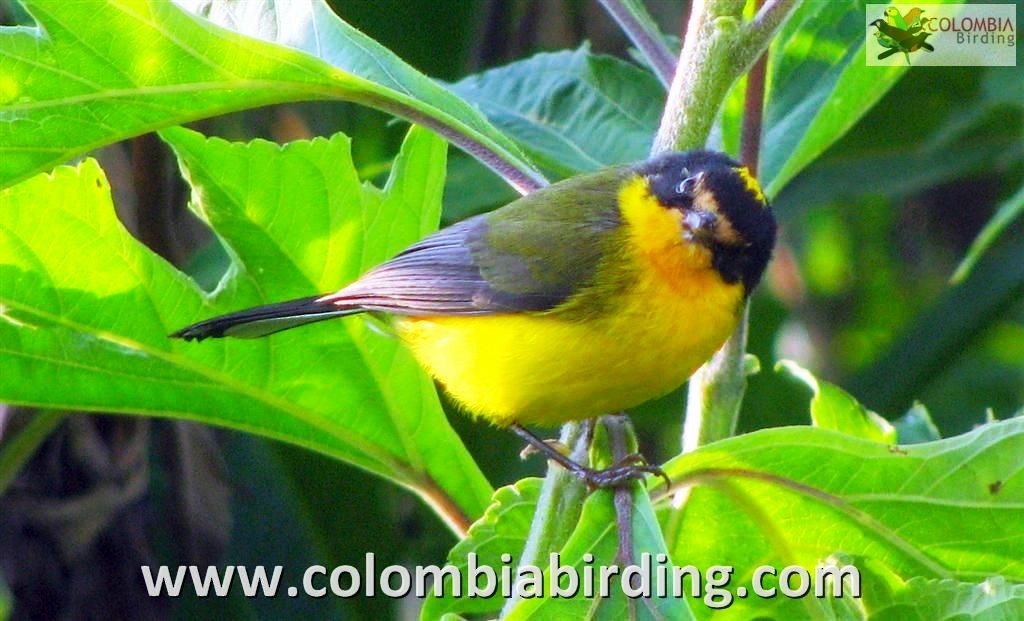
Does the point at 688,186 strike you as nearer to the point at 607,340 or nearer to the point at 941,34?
the point at 607,340

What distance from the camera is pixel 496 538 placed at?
1.78m


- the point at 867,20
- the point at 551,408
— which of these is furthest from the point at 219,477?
the point at 867,20

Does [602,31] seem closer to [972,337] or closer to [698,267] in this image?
[972,337]

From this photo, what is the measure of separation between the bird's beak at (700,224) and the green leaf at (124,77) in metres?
0.59

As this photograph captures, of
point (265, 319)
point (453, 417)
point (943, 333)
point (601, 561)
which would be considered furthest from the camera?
point (943, 333)

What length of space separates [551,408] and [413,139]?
0.49 m

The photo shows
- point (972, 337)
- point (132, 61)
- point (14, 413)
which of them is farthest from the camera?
point (972, 337)

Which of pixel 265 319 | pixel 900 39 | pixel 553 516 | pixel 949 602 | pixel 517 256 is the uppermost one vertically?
pixel 900 39

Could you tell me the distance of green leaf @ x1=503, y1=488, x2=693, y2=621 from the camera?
1508 millimetres

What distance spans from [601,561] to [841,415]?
0.66m

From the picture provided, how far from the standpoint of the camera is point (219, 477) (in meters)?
3.01

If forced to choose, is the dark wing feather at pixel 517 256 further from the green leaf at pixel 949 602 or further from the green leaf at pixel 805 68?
the green leaf at pixel 949 602

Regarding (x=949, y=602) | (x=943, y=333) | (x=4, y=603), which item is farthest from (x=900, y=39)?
(x=4, y=603)

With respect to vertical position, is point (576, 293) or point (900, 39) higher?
point (900, 39)
